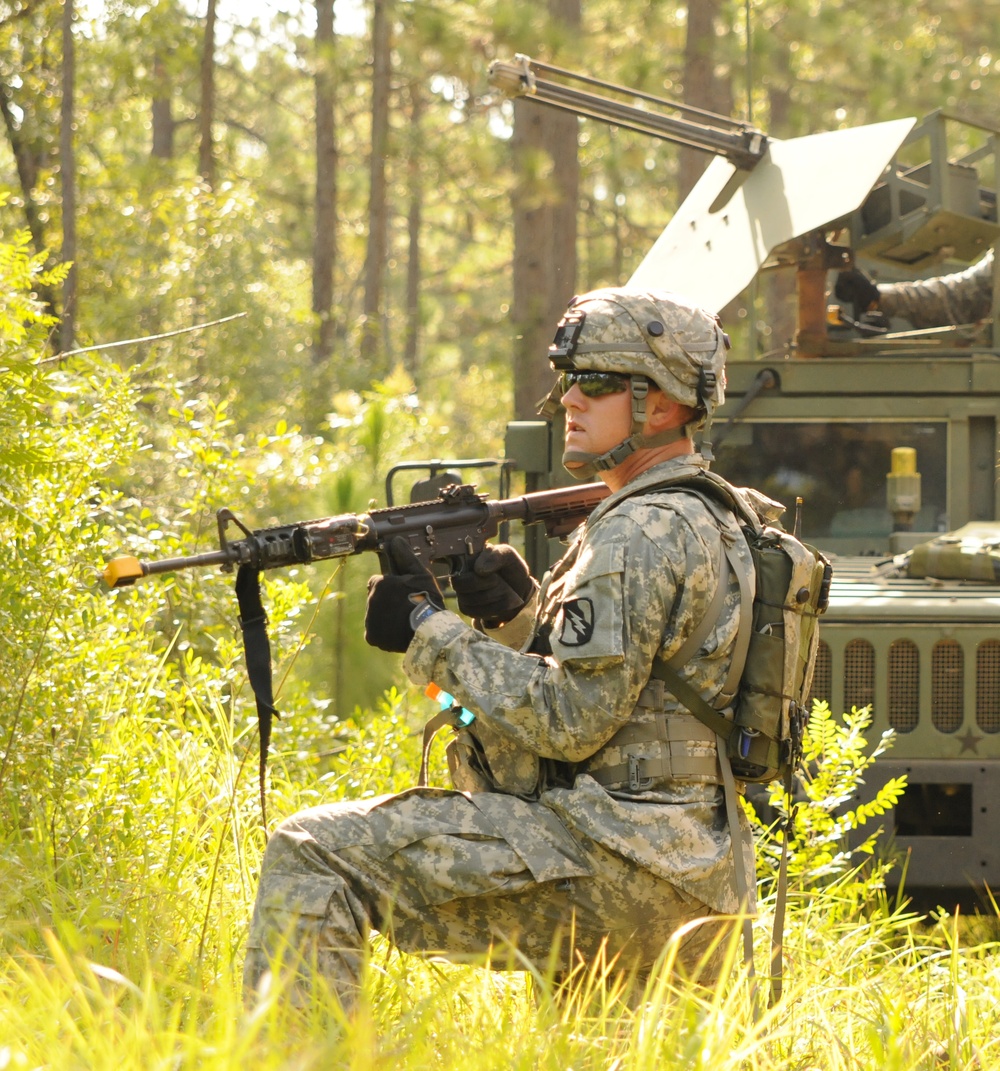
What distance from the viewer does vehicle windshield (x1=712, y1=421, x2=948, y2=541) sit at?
5.33 m

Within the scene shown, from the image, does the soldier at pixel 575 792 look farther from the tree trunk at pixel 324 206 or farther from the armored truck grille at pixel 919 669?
the tree trunk at pixel 324 206

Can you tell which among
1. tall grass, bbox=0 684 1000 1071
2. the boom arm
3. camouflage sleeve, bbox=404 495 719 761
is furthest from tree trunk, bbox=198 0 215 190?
camouflage sleeve, bbox=404 495 719 761

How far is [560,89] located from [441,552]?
3.28 metres

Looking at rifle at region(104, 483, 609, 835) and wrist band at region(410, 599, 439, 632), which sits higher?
rifle at region(104, 483, 609, 835)

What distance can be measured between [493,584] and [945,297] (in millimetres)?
4063

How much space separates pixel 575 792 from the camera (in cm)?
257

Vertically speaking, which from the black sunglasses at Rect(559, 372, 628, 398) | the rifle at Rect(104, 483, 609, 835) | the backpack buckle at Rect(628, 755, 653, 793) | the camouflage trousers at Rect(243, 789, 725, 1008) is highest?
the black sunglasses at Rect(559, 372, 628, 398)

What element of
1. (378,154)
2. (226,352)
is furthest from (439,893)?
(378,154)

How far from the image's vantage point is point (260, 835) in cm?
419

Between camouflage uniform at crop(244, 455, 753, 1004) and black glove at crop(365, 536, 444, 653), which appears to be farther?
black glove at crop(365, 536, 444, 653)

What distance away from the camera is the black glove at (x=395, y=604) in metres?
2.68

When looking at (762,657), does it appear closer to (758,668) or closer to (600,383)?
(758,668)

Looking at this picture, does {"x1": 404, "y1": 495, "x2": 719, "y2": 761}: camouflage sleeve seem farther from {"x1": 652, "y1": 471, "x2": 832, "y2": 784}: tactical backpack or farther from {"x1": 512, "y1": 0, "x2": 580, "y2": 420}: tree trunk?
{"x1": 512, "y1": 0, "x2": 580, "y2": 420}: tree trunk

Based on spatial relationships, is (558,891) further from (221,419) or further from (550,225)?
(550,225)
